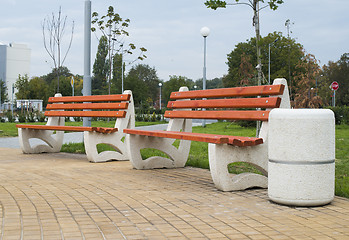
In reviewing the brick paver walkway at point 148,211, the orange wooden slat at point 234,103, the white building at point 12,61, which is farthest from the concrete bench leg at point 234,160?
the white building at point 12,61

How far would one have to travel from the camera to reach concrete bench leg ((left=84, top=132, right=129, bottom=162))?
773 cm

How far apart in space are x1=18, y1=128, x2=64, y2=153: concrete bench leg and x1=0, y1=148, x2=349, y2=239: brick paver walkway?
352cm

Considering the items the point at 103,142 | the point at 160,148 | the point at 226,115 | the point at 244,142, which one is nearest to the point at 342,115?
the point at 103,142

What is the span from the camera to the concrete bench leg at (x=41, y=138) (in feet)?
31.4

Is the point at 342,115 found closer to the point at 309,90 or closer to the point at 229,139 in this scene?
the point at 309,90

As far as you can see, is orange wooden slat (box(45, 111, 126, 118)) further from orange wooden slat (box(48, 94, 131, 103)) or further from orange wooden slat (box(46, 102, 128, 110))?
orange wooden slat (box(48, 94, 131, 103))

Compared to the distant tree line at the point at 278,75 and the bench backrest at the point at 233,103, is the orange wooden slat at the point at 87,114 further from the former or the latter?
the distant tree line at the point at 278,75

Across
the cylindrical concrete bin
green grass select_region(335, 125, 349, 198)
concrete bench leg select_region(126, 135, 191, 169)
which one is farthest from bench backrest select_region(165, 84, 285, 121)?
green grass select_region(335, 125, 349, 198)

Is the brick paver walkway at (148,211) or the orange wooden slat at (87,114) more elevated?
the orange wooden slat at (87,114)

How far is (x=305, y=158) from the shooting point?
430 centimetres

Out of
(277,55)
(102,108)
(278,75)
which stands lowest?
(102,108)

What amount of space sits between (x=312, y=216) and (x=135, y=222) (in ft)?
4.99

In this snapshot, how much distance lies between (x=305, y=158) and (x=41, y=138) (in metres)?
6.72

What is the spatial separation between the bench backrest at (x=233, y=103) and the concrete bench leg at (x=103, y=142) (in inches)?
51.7
